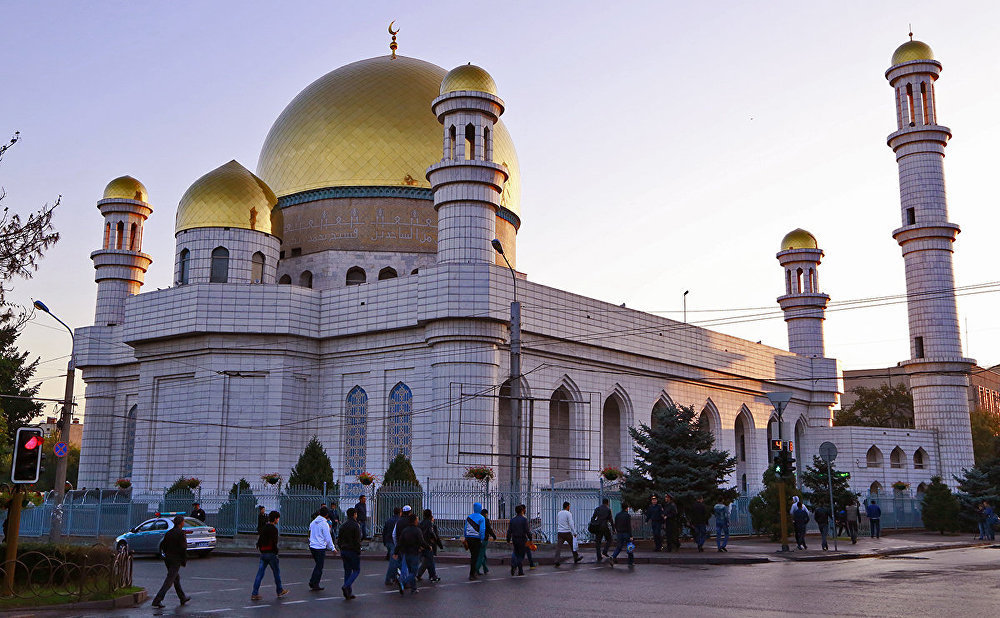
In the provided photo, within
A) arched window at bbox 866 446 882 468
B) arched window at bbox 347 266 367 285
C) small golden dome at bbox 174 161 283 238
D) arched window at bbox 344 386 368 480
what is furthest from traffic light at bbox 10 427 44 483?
arched window at bbox 866 446 882 468

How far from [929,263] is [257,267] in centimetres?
2851

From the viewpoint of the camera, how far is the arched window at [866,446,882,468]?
44125 millimetres

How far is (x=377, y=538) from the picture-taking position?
77.2 feet

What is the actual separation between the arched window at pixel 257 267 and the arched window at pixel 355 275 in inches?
125

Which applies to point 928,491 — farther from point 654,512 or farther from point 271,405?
point 271,405

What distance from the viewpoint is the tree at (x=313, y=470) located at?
2717 centimetres

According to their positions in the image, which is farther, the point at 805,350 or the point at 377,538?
the point at 805,350

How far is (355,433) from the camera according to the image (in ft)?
103

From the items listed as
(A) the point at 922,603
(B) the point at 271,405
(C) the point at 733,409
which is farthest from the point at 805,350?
(A) the point at 922,603

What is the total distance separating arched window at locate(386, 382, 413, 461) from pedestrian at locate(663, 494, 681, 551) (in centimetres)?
1052

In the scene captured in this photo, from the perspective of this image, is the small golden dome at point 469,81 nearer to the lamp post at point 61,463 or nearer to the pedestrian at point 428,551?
the lamp post at point 61,463

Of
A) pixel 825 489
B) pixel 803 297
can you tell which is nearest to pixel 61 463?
pixel 825 489

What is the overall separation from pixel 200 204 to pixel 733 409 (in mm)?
23115

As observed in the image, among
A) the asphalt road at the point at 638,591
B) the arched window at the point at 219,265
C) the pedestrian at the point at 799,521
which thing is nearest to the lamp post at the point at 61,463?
the asphalt road at the point at 638,591
